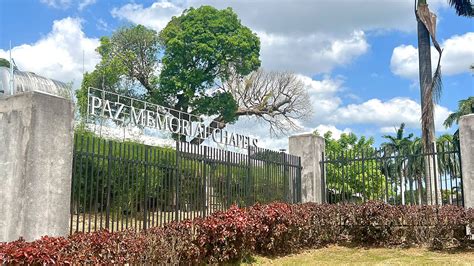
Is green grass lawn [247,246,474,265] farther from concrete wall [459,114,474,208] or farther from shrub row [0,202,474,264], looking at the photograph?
concrete wall [459,114,474,208]

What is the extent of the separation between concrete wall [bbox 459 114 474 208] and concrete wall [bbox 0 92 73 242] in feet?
29.0

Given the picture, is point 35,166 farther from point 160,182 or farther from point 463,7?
point 463,7

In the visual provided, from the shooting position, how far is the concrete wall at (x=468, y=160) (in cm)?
1104

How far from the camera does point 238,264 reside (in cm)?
884

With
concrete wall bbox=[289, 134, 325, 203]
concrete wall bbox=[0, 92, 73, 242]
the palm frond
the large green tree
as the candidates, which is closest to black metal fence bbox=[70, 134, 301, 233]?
concrete wall bbox=[0, 92, 73, 242]

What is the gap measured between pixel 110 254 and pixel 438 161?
30.9ft

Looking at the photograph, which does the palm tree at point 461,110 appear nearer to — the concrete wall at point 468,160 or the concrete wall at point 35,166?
the concrete wall at point 468,160

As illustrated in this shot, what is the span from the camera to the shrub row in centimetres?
592

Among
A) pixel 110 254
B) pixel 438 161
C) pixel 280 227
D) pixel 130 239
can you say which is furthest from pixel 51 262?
pixel 438 161

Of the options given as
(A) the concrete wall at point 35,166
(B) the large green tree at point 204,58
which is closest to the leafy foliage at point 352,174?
(A) the concrete wall at point 35,166

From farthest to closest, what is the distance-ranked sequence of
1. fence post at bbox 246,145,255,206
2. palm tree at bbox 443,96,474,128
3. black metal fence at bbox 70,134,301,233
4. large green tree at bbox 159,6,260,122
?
palm tree at bbox 443,96,474,128, large green tree at bbox 159,6,260,122, fence post at bbox 246,145,255,206, black metal fence at bbox 70,134,301,233

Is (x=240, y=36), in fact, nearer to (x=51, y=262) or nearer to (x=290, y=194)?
(x=290, y=194)

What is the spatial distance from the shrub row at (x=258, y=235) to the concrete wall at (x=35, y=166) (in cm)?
83

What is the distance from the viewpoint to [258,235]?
369 inches
